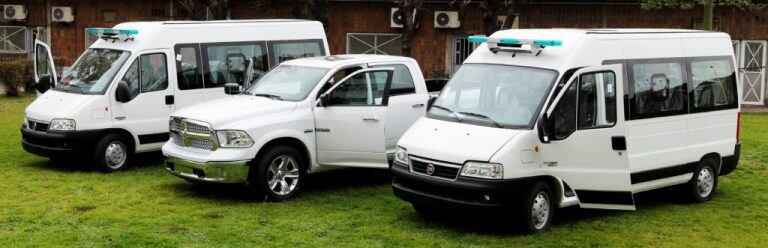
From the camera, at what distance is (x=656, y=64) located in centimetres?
1027

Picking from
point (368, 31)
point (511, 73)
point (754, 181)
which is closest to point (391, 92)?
point (511, 73)

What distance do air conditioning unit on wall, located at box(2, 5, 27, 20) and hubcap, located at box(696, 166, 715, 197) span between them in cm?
2055

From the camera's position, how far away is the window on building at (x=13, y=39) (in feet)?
84.7

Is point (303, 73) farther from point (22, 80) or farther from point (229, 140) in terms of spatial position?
point (22, 80)

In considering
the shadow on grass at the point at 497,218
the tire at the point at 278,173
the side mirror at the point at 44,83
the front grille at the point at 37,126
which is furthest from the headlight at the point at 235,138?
the side mirror at the point at 44,83

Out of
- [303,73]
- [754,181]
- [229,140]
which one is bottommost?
[754,181]

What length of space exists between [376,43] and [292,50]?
1141cm

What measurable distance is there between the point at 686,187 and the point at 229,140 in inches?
216

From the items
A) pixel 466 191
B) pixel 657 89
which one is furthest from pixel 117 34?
pixel 657 89

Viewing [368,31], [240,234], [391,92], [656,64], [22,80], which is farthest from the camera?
[368,31]

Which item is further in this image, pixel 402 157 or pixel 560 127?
pixel 402 157

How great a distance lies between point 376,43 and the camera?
25062mm

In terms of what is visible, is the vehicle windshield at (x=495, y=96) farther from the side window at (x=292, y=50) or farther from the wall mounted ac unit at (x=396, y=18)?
the wall mounted ac unit at (x=396, y=18)

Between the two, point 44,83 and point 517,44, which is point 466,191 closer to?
point 517,44
